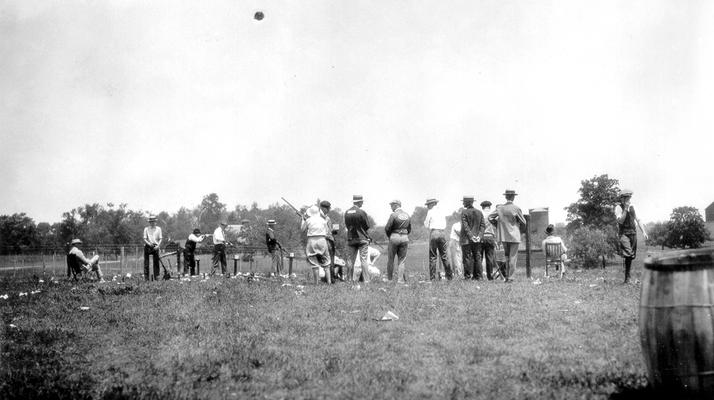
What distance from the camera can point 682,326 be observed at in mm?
3822

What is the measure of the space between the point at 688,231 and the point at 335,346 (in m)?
99.2

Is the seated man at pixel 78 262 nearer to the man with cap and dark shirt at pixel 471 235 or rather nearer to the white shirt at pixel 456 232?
the white shirt at pixel 456 232

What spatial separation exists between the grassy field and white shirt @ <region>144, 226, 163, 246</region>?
243 inches

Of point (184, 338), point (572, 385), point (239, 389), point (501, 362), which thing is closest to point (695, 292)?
point (572, 385)

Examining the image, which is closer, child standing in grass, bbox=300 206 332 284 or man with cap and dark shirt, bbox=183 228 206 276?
child standing in grass, bbox=300 206 332 284

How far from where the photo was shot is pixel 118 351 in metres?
6.11

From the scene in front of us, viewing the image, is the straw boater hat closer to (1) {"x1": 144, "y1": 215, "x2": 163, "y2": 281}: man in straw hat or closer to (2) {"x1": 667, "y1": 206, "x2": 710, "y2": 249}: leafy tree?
(1) {"x1": 144, "y1": 215, "x2": 163, "y2": 281}: man in straw hat

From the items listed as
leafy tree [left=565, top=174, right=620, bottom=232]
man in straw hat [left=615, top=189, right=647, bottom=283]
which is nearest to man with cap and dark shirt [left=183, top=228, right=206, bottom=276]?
man in straw hat [left=615, top=189, right=647, bottom=283]

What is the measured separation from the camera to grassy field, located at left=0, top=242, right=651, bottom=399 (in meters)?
4.54

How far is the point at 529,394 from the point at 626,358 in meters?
1.52

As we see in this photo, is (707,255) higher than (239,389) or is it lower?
higher

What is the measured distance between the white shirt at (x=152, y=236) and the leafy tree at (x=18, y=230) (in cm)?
8213

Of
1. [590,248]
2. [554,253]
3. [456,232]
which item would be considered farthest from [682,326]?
[590,248]

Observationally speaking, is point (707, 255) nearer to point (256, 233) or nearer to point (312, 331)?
point (312, 331)
